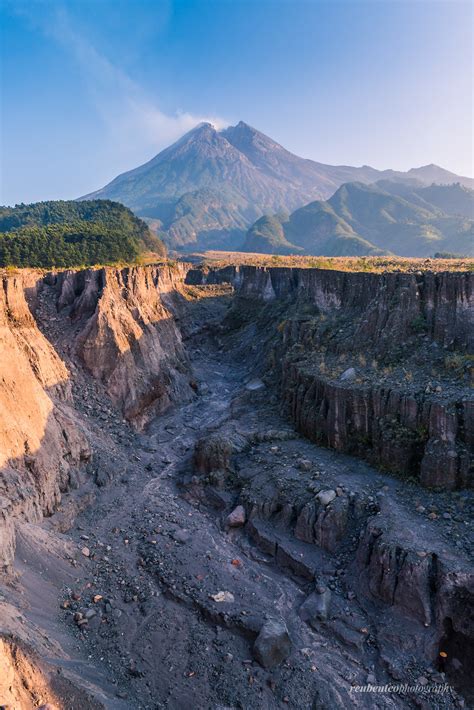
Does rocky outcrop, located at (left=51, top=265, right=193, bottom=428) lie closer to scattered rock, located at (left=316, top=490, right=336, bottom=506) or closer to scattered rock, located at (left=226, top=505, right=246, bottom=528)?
scattered rock, located at (left=226, top=505, right=246, bottom=528)

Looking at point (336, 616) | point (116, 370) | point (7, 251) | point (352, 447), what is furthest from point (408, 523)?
point (7, 251)

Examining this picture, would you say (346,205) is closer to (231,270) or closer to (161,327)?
(231,270)

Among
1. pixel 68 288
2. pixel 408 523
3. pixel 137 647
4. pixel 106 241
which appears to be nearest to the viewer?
pixel 137 647

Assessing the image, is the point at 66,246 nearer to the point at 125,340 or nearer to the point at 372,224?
the point at 125,340

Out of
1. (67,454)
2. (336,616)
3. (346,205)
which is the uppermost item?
(346,205)

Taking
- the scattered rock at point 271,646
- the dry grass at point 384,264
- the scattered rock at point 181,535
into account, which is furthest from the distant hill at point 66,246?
the scattered rock at point 271,646

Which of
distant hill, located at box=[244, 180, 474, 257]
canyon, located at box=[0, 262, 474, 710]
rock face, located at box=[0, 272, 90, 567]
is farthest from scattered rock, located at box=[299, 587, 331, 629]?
distant hill, located at box=[244, 180, 474, 257]
